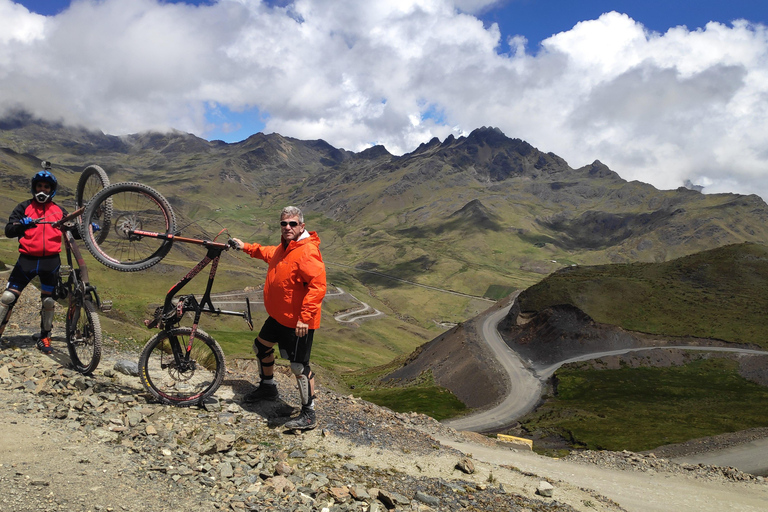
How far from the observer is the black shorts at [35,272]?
11.0 m

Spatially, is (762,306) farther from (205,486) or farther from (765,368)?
(205,486)

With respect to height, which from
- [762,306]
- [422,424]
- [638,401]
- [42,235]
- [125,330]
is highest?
[762,306]

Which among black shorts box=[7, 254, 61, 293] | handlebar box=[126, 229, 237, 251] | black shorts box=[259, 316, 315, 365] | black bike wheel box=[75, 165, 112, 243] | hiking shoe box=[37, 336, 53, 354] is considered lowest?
hiking shoe box=[37, 336, 53, 354]

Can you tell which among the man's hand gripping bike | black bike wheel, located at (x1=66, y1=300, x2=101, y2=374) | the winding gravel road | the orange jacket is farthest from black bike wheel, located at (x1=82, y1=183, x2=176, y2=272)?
the winding gravel road

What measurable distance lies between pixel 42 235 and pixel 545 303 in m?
102

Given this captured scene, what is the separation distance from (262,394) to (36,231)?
721 centimetres

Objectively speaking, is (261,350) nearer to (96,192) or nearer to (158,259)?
(158,259)

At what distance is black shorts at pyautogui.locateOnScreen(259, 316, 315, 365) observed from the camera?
9.86 metres

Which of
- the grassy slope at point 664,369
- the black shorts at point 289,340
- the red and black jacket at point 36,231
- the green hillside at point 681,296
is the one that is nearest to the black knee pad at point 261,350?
the black shorts at point 289,340

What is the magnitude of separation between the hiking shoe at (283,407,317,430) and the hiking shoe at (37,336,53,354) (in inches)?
271

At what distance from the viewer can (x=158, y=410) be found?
29.8ft

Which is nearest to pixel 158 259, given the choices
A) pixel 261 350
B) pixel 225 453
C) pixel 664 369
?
pixel 261 350

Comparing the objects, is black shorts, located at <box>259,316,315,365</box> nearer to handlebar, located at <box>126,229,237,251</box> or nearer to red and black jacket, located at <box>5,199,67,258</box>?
handlebar, located at <box>126,229,237,251</box>

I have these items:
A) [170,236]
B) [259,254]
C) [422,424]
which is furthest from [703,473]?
[170,236]
